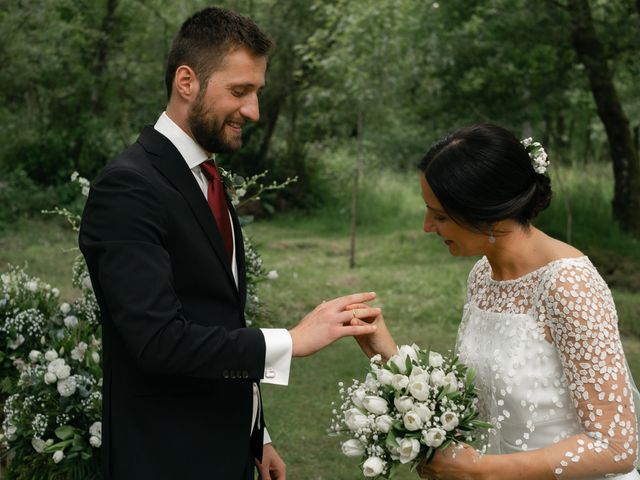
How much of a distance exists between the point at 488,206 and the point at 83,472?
8.33 ft

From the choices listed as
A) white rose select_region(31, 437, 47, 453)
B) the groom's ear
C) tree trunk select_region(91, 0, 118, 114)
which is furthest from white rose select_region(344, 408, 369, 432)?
tree trunk select_region(91, 0, 118, 114)

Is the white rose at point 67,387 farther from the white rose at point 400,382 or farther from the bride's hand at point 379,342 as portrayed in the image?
the white rose at point 400,382

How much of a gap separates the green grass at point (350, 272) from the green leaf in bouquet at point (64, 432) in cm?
244

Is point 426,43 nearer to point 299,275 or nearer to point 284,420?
point 299,275

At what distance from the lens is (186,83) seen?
9.12 feet

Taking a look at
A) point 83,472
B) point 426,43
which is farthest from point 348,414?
point 426,43

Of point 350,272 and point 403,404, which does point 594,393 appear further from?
point 350,272

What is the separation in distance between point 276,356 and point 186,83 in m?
0.93

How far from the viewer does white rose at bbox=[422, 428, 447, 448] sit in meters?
2.57

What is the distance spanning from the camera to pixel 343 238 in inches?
713

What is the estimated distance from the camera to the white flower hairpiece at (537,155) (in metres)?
2.89

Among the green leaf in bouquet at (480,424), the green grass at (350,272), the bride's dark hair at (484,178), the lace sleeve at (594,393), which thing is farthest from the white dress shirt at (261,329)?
the green grass at (350,272)

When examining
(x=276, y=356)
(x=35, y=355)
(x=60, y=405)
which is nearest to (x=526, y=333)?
(x=276, y=356)

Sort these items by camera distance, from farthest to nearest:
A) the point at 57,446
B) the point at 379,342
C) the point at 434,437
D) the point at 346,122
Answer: the point at 346,122, the point at 57,446, the point at 379,342, the point at 434,437
